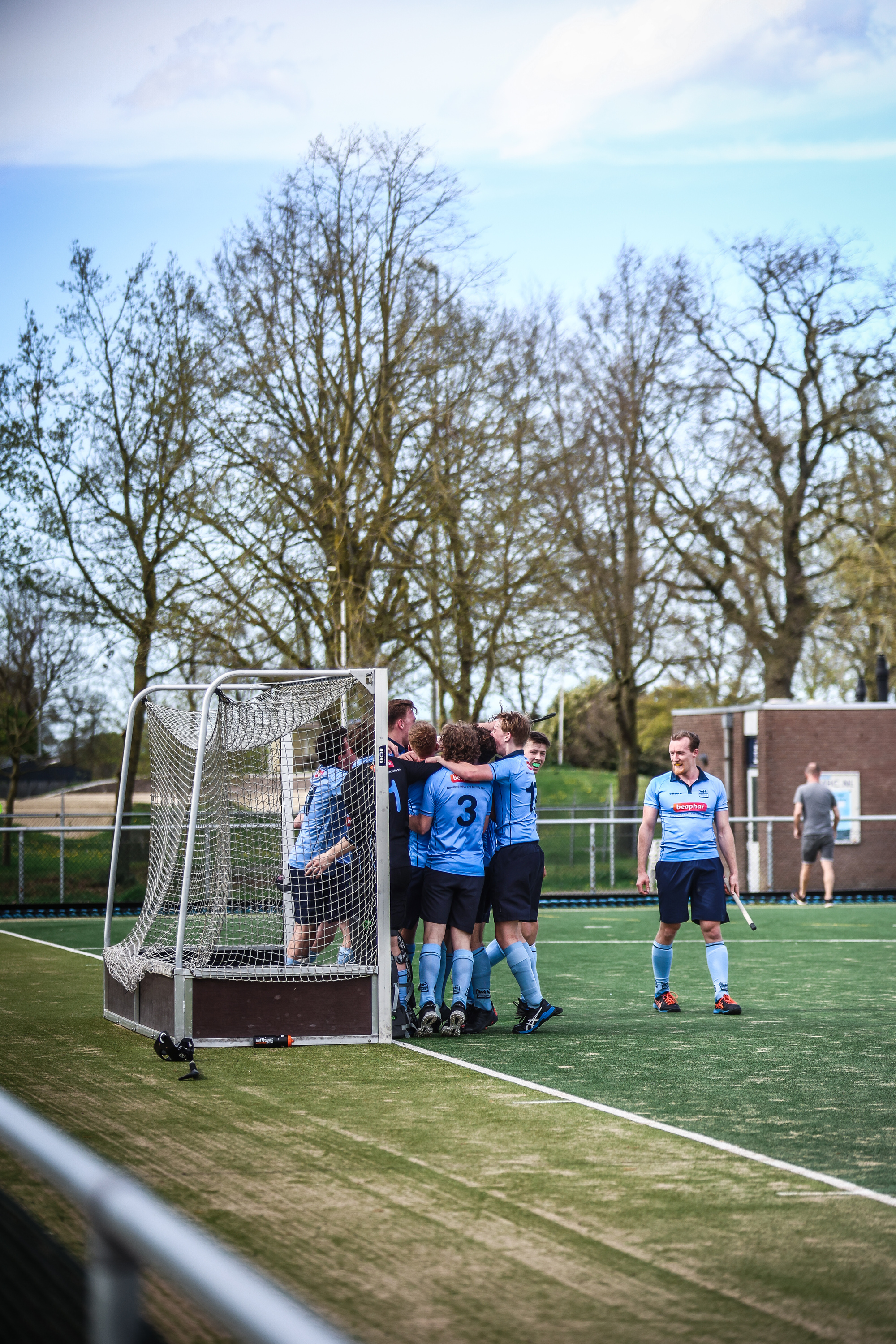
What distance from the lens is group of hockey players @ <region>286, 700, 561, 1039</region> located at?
31.5 ft

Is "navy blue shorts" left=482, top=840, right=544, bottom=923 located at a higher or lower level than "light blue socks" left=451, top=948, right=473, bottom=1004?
higher

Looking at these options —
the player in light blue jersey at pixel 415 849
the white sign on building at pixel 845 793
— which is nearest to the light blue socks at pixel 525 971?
the player in light blue jersey at pixel 415 849

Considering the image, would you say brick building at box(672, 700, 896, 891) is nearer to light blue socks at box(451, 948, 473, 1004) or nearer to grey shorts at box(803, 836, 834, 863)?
grey shorts at box(803, 836, 834, 863)

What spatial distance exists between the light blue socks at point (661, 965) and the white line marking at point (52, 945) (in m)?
6.24

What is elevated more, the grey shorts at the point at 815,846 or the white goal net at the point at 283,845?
the white goal net at the point at 283,845

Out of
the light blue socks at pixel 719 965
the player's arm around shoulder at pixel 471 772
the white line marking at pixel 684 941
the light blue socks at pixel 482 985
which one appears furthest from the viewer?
the white line marking at pixel 684 941

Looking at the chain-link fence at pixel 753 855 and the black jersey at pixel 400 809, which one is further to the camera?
the chain-link fence at pixel 753 855

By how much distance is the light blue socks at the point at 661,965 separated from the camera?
10.8 meters

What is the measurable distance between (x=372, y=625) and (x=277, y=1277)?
2084 cm

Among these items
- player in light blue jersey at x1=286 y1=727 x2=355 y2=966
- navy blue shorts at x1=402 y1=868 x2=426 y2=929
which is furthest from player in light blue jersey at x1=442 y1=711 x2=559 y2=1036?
player in light blue jersey at x1=286 y1=727 x2=355 y2=966

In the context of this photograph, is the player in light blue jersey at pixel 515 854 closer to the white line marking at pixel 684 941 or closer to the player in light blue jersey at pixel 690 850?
the player in light blue jersey at pixel 690 850

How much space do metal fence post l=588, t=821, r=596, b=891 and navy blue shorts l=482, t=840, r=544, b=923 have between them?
52.3ft

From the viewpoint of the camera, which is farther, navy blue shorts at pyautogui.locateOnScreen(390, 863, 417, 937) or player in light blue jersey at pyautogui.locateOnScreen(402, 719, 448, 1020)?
player in light blue jersey at pyautogui.locateOnScreen(402, 719, 448, 1020)

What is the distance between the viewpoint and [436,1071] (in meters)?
8.43
